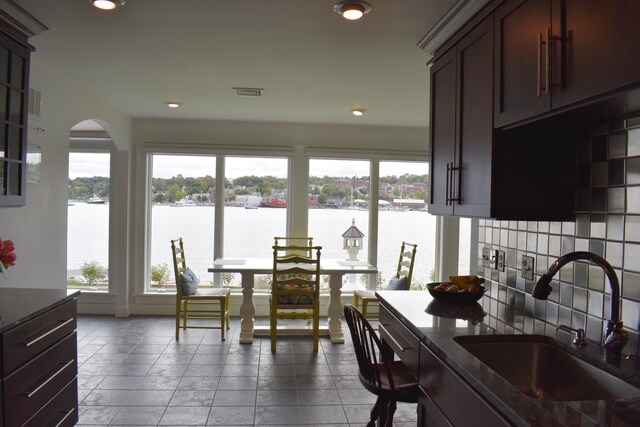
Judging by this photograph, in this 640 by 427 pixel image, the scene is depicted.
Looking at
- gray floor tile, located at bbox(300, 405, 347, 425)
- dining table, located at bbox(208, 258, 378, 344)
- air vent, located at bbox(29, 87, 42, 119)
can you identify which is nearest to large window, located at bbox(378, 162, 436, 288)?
dining table, located at bbox(208, 258, 378, 344)

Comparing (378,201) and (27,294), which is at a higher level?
(378,201)

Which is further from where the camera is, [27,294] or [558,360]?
[27,294]

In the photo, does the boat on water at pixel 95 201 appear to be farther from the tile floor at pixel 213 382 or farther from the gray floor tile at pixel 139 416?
the gray floor tile at pixel 139 416

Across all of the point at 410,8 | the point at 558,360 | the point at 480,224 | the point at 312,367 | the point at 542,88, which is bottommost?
the point at 312,367

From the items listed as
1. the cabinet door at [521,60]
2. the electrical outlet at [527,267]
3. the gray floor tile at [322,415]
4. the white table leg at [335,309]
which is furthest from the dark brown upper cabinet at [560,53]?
the white table leg at [335,309]

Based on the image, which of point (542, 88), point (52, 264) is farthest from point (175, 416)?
point (542, 88)

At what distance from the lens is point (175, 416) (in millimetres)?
2980

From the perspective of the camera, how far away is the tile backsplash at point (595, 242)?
160 centimetres

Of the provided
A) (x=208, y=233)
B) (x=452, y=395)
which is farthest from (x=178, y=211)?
(x=452, y=395)

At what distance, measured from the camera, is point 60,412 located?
2.45m

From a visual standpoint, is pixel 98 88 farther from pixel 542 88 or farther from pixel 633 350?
pixel 633 350

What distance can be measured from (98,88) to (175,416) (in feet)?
9.43

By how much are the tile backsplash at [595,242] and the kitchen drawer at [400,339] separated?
386 millimetres

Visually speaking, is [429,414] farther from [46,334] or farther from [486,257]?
[46,334]
